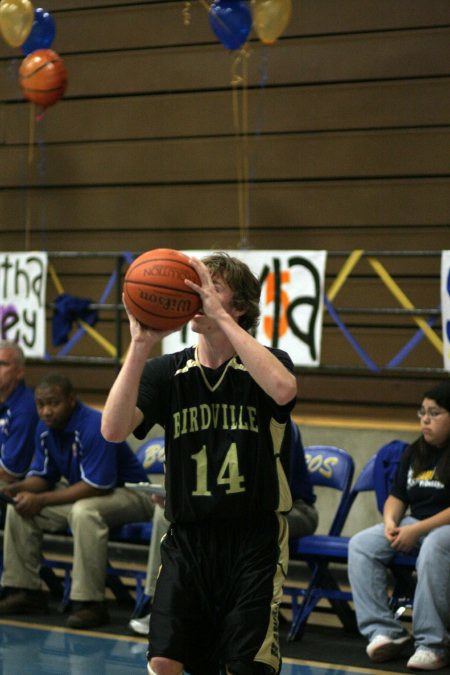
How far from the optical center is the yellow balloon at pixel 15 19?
7652 millimetres

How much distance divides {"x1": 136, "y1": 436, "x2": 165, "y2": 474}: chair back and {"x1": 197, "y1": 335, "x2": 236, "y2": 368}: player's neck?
359 cm

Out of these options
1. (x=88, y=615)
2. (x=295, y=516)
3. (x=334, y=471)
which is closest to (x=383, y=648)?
(x=295, y=516)

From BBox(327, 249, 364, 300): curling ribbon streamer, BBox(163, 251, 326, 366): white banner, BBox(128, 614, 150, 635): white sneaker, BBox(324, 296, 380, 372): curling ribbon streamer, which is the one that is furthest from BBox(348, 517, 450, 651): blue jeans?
BBox(327, 249, 364, 300): curling ribbon streamer

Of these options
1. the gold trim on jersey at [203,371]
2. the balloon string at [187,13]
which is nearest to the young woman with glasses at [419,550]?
the gold trim on jersey at [203,371]

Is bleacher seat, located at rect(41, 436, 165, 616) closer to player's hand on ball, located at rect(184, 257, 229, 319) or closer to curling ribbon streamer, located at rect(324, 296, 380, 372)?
curling ribbon streamer, located at rect(324, 296, 380, 372)

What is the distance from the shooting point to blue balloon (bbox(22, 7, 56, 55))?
823cm

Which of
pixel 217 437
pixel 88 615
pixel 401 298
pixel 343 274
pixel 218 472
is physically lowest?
pixel 88 615

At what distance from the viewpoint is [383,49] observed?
26.9 feet

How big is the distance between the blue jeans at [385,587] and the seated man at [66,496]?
1550 millimetres

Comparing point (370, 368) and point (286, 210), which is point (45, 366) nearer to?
point (286, 210)

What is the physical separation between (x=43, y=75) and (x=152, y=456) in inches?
122

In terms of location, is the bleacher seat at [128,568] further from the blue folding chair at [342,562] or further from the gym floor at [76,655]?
the blue folding chair at [342,562]

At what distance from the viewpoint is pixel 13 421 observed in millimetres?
7070

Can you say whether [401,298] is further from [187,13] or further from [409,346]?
[187,13]
